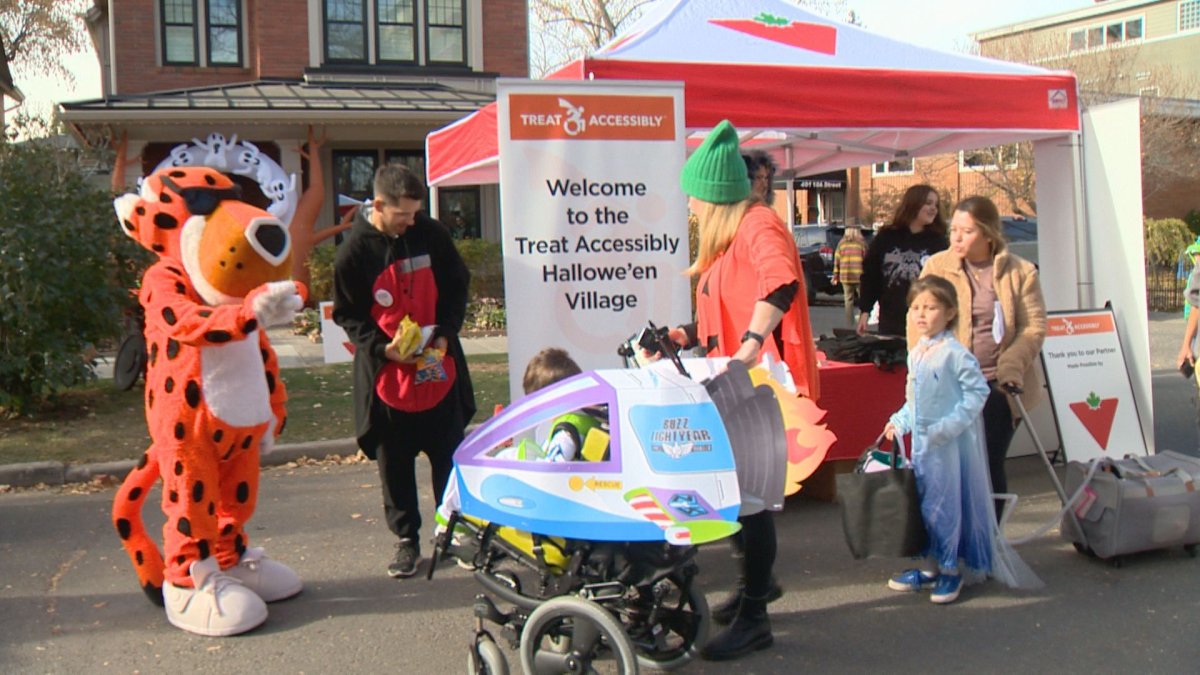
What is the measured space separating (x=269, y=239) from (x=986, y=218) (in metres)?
3.38

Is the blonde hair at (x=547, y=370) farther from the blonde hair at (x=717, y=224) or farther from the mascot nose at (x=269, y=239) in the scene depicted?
the mascot nose at (x=269, y=239)

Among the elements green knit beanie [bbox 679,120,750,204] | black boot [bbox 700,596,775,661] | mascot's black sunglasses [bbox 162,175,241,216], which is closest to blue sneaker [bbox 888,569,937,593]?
black boot [bbox 700,596,775,661]

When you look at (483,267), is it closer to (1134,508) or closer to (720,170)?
(1134,508)

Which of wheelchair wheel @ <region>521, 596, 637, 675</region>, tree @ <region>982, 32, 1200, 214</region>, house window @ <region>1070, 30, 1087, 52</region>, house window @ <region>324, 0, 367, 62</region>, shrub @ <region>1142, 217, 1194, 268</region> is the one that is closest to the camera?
wheelchair wheel @ <region>521, 596, 637, 675</region>

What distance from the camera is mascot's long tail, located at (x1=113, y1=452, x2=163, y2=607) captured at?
4445 millimetres

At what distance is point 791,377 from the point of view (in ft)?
13.5

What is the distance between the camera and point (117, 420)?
A: 869 cm

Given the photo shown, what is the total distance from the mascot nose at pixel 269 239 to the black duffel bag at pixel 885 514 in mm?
2563

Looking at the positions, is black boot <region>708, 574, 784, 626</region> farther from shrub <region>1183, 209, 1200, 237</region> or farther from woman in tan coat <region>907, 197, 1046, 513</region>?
shrub <region>1183, 209, 1200, 237</region>

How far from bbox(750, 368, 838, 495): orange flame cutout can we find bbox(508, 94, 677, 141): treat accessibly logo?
1900mm

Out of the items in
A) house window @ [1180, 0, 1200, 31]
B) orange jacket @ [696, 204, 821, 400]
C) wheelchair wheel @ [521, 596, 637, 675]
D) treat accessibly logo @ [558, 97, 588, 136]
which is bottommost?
wheelchair wheel @ [521, 596, 637, 675]

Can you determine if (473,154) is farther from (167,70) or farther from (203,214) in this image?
(167,70)

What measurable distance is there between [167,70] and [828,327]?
1258cm

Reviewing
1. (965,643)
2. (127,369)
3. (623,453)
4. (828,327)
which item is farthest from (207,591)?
(828,327)
